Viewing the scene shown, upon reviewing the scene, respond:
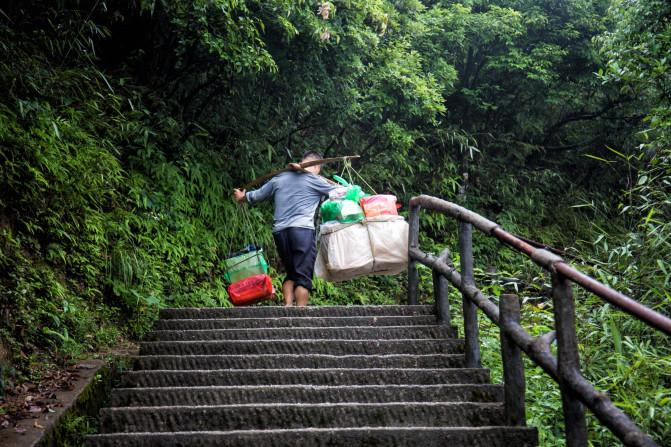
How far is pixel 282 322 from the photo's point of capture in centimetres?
461

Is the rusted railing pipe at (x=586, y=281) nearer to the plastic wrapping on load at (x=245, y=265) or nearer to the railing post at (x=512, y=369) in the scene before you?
the railing post at (x=512, y=369)

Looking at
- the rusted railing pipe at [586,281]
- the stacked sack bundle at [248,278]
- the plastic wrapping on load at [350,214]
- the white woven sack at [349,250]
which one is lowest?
the stacked sack bundle at [248,278]

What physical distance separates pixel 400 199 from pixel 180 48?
5.56 meters

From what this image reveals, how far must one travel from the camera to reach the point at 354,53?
349 inches

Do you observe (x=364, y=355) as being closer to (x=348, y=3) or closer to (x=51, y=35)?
(x=51, y=35)

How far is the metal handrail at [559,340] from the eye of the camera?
2.25 metres

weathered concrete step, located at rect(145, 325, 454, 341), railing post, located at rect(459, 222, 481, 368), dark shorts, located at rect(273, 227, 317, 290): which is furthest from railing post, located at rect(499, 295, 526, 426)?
dark shorts, located at rect(273, 227, 317, 290)

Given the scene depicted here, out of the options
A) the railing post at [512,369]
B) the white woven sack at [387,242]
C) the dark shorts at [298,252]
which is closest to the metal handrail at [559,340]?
the railing post at [512,369]

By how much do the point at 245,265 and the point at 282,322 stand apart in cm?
180

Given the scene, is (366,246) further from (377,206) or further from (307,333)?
(307,333)

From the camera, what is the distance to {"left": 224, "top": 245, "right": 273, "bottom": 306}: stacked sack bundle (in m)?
6.00

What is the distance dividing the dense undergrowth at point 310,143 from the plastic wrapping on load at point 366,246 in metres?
1.07

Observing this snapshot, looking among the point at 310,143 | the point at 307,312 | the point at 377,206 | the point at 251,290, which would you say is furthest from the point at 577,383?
the point at 310,143

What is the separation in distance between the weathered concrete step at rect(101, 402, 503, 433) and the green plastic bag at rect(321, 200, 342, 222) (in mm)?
2473
